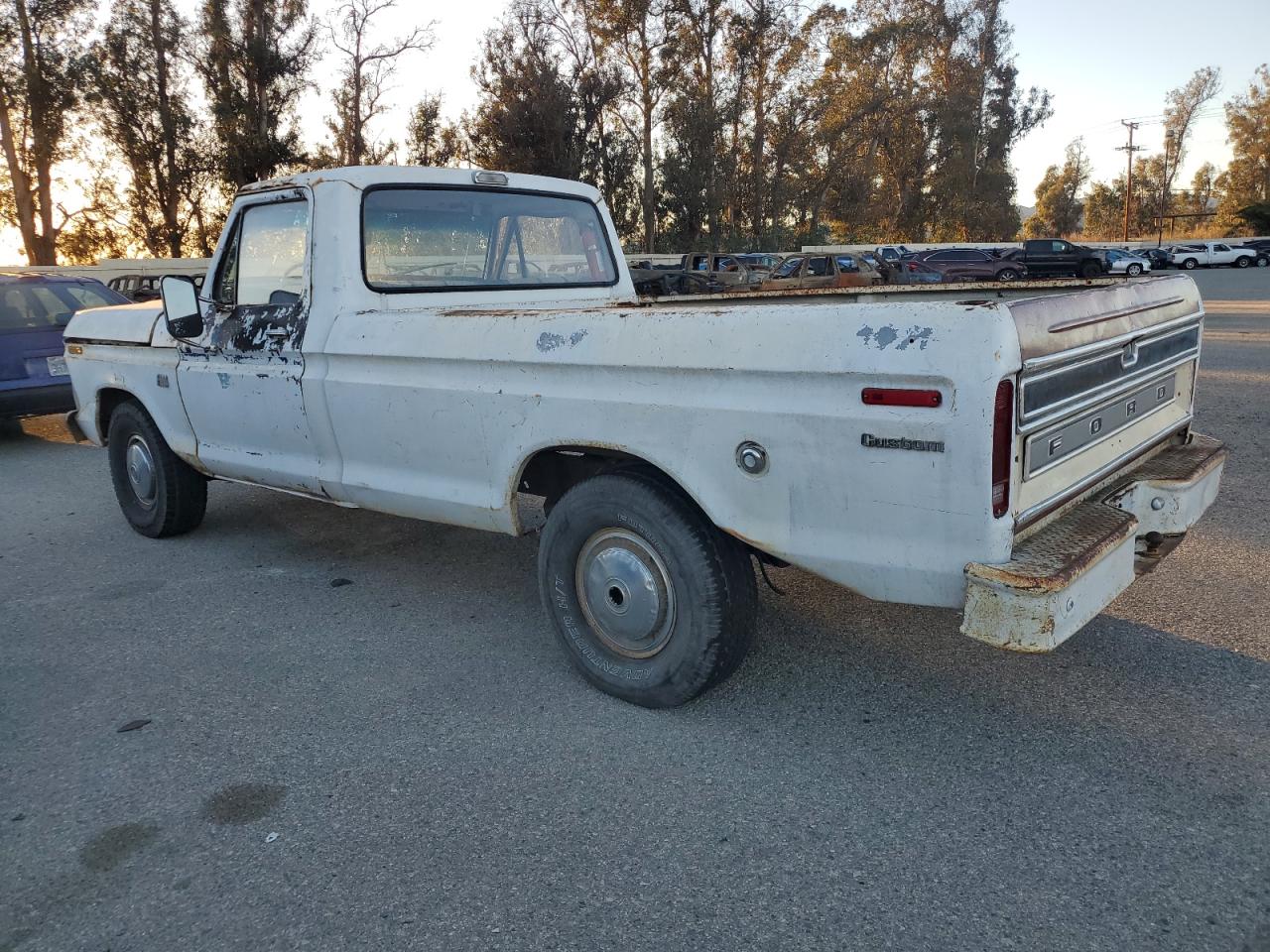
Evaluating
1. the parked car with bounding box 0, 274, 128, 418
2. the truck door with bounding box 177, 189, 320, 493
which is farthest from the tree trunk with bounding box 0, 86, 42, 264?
the truck door with bounding box 177, 189, 320, 493

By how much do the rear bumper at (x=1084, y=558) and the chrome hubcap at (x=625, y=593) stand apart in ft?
3.49

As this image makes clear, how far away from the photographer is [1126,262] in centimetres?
4459

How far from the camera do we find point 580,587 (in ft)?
11.6

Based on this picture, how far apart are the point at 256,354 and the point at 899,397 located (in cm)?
321

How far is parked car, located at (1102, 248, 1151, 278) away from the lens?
4316 centimetres

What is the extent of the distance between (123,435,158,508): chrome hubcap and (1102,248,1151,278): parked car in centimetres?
4406

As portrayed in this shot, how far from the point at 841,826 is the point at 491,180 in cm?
344

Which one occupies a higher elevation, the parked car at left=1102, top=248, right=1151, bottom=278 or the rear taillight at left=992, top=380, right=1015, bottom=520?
the rear taillight at left=992, top=380, right=1015, bottom=520

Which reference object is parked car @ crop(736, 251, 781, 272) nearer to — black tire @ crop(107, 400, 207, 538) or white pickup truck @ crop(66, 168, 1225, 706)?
white pickup truck @ crop(66, 168, 1225, 706)

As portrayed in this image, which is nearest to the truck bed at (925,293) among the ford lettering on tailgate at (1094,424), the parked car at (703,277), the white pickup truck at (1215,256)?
the ford lettering on tailgate at (1094,424)

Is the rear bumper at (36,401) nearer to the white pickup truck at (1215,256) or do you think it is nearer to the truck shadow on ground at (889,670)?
the truck shadow on ground at (889,670)

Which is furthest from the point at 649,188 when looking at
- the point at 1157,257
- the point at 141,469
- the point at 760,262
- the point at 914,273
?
the point at 141,469

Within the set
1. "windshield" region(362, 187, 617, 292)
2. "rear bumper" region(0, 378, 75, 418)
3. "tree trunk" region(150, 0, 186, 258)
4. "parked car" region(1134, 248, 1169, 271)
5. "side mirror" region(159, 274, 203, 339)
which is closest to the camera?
"windshield" region(362, 187, 617, 292)

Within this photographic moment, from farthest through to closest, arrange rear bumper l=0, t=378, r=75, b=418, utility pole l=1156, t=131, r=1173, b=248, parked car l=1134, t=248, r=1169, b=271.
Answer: utility pole l=1156, t=131, r=1173, b=248
parked car l=1134, t=248, r=1169, b=271
rear bumper l=0, t=378, r=75, b=418
